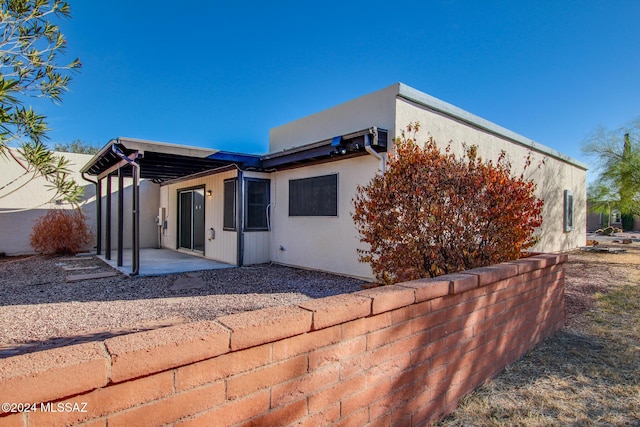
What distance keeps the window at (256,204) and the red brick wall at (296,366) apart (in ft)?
23.6

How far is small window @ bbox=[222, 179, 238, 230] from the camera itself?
9.41 m

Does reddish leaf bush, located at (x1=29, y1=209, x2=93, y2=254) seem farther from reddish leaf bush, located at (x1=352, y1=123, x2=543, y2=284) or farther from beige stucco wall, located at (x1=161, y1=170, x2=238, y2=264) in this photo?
reddish leaf bush, located at (x1=352, y1=123, x2=543, y2=284)

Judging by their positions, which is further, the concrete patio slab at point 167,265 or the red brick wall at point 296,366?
the concrete patio slab at point 167,265

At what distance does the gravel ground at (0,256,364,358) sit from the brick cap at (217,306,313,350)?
3091mm

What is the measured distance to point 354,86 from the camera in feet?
31.8

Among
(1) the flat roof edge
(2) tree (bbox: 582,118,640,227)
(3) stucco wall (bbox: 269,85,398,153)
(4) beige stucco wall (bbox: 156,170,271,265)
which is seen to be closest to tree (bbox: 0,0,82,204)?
(4) beige stucco wall (bbox: 156,170,271,265)

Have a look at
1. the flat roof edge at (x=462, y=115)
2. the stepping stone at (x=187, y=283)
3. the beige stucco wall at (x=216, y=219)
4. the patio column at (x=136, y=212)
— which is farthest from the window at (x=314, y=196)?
the patio column at (x=136, y=212)

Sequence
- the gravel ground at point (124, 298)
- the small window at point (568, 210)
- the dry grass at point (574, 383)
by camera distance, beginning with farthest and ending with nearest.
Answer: the small window at point (568, 210) < the gravel ground at point (124, 298) < the dry grass at point (574, 383)

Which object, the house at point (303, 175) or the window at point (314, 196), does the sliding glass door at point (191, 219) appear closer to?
the house at point (303, 175)

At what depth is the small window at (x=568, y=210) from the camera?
528 inches

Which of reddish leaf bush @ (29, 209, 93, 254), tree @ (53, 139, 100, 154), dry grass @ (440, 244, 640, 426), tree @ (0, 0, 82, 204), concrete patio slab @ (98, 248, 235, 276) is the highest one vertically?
tree @ (53, 139, 100, 154)

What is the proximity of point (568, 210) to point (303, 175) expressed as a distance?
11.3m

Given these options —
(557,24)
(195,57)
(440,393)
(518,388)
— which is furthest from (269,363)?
(195,57)

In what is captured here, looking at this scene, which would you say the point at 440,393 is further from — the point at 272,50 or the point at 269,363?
the point at 272,50
